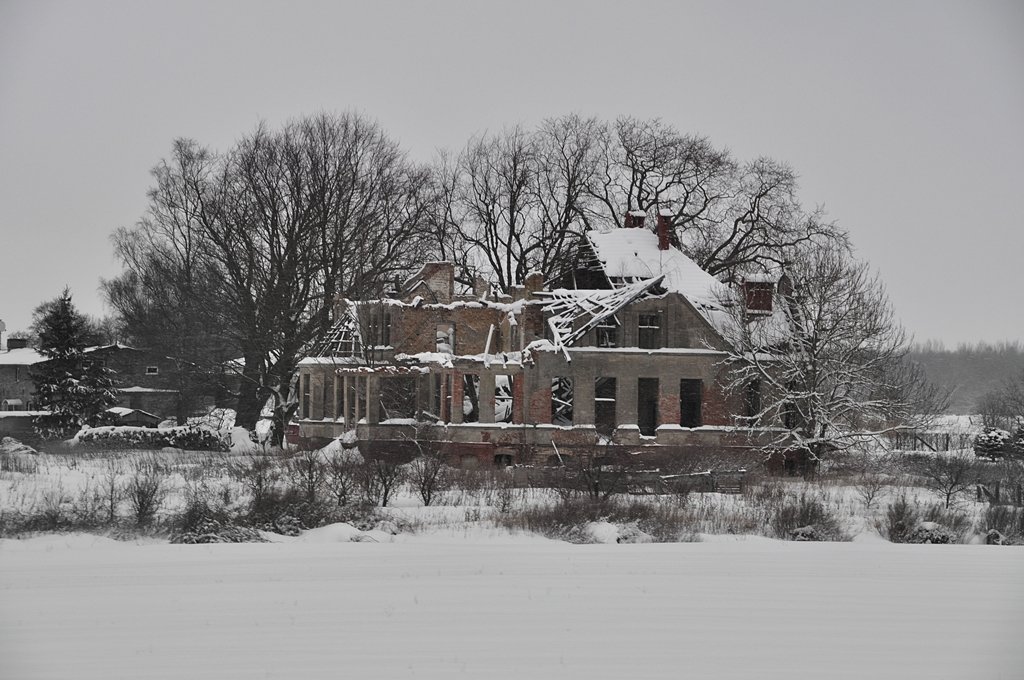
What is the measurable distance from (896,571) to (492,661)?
867 cm

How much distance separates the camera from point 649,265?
3709 centimetres

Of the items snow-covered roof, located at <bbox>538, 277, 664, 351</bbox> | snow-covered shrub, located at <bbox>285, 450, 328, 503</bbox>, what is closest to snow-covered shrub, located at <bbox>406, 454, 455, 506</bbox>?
snow-covered shrub, located at <bbox>285, 450, 328, 503</bbox>

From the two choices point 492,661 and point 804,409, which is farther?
point 804,409

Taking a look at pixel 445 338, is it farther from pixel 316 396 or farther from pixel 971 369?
pixel 971 369

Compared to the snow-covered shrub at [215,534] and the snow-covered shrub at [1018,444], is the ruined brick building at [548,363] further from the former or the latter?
the snow-covered shrub at [215,534]

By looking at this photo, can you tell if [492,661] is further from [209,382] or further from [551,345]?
[209,382]

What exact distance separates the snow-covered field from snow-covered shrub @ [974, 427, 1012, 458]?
27554 millimetres

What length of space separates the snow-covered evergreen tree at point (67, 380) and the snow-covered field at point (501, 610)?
36.0m

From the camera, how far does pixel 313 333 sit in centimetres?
4259

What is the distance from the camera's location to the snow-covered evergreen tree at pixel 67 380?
52938mm

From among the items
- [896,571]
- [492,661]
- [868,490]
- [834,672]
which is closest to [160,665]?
[492,661]

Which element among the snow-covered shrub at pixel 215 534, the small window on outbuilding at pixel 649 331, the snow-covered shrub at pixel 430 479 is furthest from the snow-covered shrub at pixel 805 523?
the small window on outbuilding at pixel 649 331

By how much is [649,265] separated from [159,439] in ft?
64.4

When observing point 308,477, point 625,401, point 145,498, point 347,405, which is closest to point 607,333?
point 625,401
